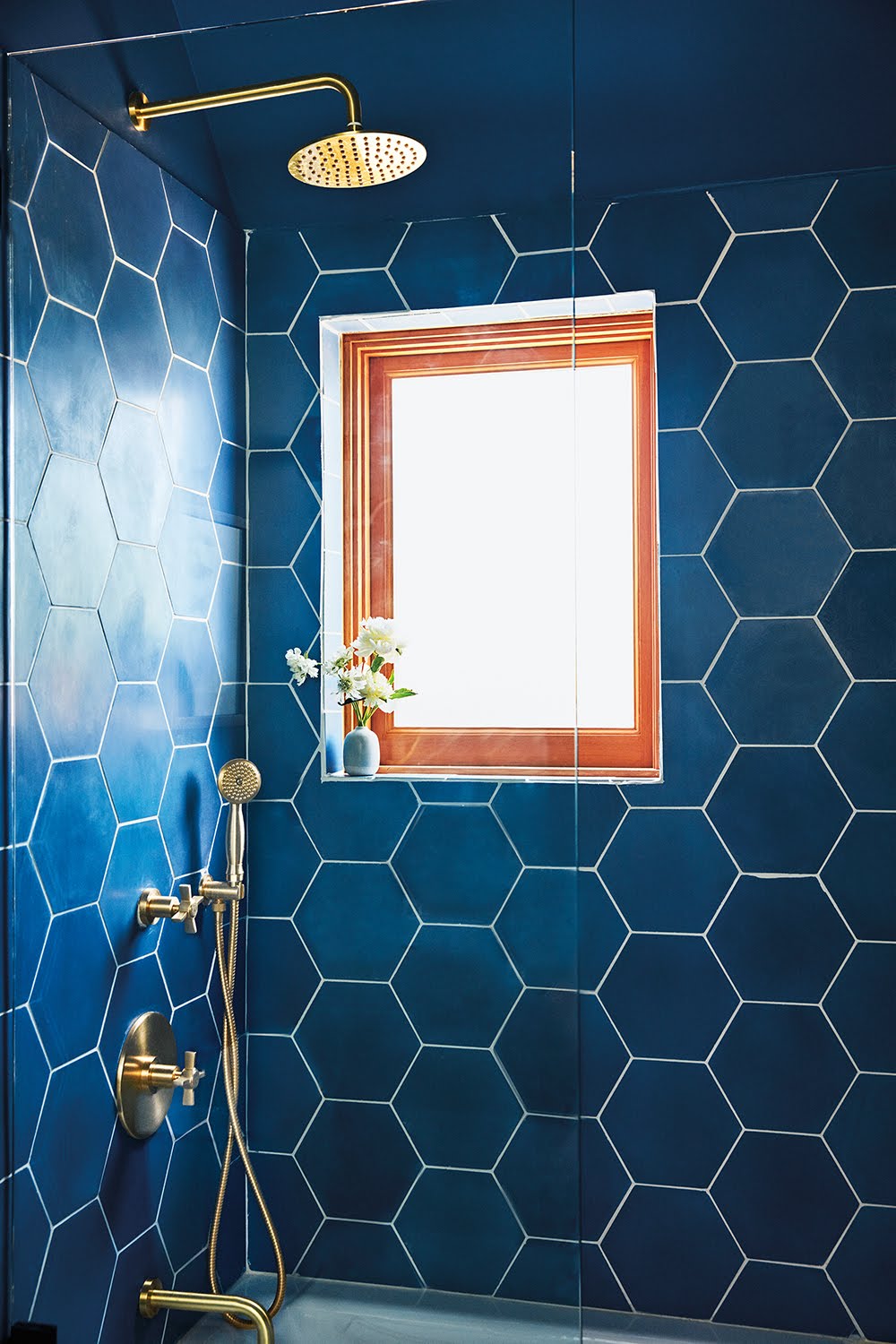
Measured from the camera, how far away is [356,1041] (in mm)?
1393

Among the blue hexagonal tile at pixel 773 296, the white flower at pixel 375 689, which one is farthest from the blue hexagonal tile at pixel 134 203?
the blue hexagonal tile at pixel 773 296

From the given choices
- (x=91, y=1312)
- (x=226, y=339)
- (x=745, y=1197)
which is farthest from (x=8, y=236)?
(x=745, y=1197)

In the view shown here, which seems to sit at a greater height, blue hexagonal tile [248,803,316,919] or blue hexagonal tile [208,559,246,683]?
blue hexagonal tile [208,559,246,683]

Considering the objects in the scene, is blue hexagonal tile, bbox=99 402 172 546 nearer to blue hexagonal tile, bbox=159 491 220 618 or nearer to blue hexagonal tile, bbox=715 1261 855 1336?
blue hexagonal tile, bbox=159 491 220 618

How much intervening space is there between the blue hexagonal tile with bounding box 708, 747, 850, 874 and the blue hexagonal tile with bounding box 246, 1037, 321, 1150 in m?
0.94

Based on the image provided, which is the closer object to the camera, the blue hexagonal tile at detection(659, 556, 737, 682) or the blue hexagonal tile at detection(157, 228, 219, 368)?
the blue hexagonal tile at detection(157, 228, 219, 368)

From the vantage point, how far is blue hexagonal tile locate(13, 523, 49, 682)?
1.47 m

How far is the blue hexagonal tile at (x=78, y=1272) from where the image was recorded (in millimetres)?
1406

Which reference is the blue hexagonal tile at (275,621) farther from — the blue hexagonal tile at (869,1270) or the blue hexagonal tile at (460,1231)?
the blue hexagonal tile at (869,1270)

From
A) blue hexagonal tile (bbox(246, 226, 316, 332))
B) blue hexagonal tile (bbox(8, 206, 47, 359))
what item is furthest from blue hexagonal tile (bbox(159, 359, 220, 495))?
blue hexagonal tile (bbox(8, 206, 47, 359))

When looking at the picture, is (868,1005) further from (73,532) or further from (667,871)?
(73,532)

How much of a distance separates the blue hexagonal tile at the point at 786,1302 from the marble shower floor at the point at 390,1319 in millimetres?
794

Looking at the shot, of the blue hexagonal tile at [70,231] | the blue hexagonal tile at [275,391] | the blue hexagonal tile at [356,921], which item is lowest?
the blue hexagonal tile at [356,921]

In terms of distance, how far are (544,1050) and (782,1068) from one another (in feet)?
2.79
